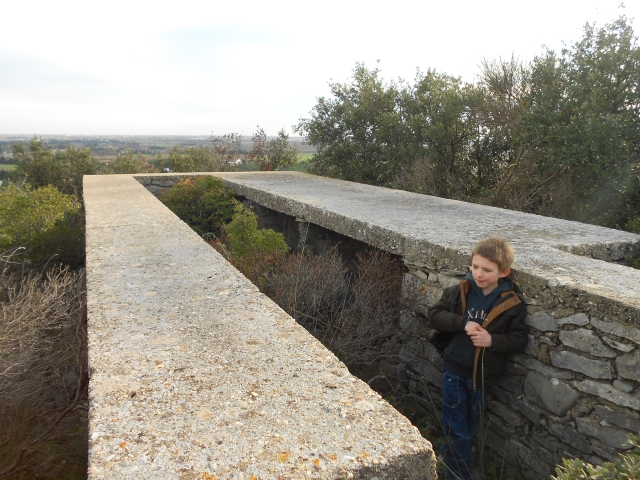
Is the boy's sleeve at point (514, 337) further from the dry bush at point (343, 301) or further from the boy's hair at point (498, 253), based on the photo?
the dry bush at point (343, 301)

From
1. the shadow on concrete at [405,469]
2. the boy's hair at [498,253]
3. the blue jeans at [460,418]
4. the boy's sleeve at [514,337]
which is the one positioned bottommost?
the blue jeans at [460,418]

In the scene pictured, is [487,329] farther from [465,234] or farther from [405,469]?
[405,469]

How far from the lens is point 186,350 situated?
79.1 inches

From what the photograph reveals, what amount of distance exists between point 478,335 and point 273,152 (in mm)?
14466

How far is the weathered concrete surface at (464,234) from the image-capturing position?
297cm

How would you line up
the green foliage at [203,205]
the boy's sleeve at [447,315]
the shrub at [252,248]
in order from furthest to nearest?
the green foliage at [203,205] → the shrub at [252,248] → the boy's sleeve at [447,315]

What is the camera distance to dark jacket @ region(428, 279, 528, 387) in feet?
9.27

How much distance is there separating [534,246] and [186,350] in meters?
2.81

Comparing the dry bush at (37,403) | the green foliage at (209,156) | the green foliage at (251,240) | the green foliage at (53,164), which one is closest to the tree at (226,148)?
the green foliage at (209,156)

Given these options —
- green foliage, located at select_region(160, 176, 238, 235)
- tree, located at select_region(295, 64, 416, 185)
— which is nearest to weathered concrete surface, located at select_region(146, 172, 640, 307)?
green foliage, located at select_region(160, 176, 238, 235)

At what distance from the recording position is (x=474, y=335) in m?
2.85

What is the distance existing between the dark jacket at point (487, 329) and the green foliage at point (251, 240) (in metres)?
2.22

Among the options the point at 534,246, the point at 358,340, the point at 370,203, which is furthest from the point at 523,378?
the point at 370,203

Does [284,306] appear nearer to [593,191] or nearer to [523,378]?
[523,378]
